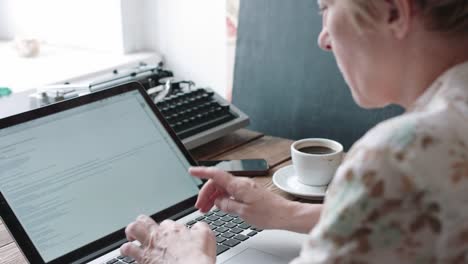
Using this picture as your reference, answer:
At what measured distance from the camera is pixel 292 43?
59.9 inches

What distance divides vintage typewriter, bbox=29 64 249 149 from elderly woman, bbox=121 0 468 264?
0.65 metres

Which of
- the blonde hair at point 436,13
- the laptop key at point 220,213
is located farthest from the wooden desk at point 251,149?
the blonde hair at point 436,13

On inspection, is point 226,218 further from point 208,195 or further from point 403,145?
point 403,145

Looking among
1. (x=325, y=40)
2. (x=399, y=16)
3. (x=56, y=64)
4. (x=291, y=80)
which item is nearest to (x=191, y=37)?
(x=56, y=64)

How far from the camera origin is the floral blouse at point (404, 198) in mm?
554

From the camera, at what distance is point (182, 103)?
138cm

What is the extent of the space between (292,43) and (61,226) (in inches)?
30.3

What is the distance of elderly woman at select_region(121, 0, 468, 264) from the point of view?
0.56 m

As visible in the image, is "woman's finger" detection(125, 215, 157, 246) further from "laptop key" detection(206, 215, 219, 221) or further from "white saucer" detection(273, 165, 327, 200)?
"white saucer" detection(273, 165, 327, 200)

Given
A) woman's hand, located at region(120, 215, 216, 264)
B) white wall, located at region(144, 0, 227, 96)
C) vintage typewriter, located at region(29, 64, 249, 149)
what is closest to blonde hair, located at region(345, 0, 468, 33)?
woman's hand, located at region(120, 215, 216, 264)

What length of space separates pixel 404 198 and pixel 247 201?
1.61 ft

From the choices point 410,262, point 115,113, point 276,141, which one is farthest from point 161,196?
point 410,262

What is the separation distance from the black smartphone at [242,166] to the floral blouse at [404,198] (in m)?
0.68

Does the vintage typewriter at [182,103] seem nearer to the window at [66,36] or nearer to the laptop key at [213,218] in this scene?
the laptop key at [213,218]
